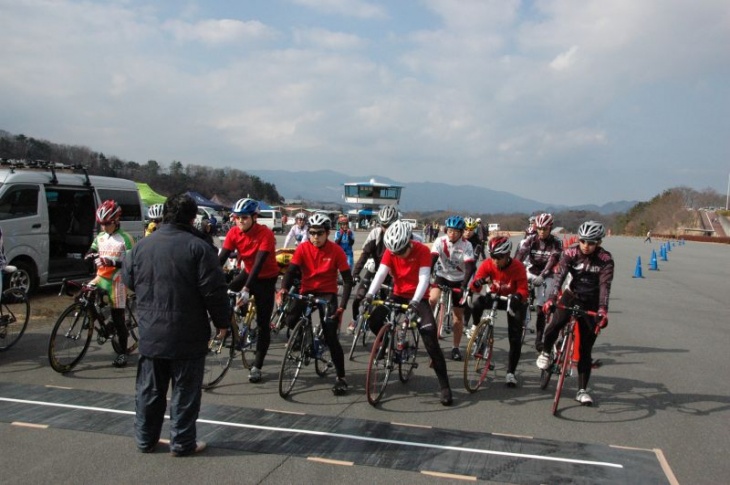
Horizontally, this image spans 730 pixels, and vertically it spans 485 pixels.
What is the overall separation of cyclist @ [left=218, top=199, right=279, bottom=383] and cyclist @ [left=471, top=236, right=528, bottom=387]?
256 centimetres

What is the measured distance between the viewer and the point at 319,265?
21.3ft

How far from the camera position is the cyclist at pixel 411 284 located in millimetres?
6066

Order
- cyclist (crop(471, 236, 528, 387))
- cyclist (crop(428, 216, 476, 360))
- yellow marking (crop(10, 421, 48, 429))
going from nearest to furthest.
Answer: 1. yellow marking (crop(10, 421, 48, 429))
2. cyclist (crop(471, 236, 528, 387))
3. cyclist (crop(428, 216, 476, 360))

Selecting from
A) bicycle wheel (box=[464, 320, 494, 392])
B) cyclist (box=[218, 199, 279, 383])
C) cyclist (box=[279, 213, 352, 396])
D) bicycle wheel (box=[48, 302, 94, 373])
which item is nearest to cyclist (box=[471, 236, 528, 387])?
bicycle wheel (box=[464, 320, 494, 392])

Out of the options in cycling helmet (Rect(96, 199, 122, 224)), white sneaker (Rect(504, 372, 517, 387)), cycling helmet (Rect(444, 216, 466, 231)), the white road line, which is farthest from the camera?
cycling helmet (Rect(444, 216, 466, 231))

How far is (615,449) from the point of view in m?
5.03

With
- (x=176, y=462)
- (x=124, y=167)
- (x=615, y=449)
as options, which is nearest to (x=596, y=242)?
(x=615, y=449)

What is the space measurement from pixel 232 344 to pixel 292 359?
0.94 m

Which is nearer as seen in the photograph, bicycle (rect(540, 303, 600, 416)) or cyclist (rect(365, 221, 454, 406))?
bicycle (rect(540, 303, 600, 416))

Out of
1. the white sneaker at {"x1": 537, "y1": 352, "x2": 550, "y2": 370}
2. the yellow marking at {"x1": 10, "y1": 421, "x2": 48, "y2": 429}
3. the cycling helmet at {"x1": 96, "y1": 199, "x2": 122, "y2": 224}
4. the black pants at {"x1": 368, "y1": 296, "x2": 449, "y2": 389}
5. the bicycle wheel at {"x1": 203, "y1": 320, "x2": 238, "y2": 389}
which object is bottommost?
the yellow marking at {"x1": 10, "y1": 421, "x2": 48, "y2": 429}

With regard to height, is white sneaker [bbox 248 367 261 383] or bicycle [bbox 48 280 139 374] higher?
bicycle [bbox 48 280 139 374]

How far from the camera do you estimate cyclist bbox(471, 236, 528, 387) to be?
670 centimetres

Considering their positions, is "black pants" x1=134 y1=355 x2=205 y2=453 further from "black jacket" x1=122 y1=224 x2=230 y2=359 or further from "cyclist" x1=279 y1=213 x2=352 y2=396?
"cyclist" x1=279 y1=213 x2=352 y2=396

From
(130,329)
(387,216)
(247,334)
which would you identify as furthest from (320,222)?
(130,329)
